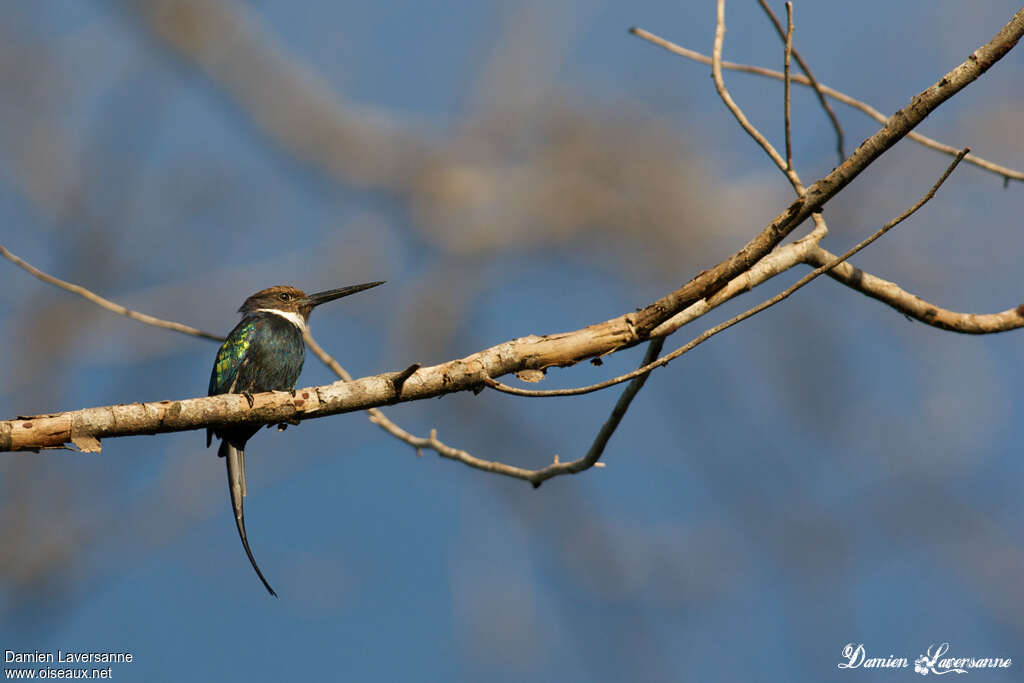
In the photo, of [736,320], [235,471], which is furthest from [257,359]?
[736,320]

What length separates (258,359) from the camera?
4449mm

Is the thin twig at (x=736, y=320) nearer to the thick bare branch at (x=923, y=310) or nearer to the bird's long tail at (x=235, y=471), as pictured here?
the thick bare branch at (x=923, y=310)

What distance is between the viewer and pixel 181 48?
18.4 feet

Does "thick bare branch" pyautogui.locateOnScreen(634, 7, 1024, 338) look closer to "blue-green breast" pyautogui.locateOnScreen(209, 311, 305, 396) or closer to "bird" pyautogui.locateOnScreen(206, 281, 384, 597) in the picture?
"bird" pyautogui.locateOnScreen(206, 281, 384, 597)

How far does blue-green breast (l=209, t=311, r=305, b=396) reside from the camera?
4.44 meters

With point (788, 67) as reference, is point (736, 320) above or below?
below

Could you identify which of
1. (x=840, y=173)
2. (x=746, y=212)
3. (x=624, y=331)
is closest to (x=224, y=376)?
(x=624, y=331)

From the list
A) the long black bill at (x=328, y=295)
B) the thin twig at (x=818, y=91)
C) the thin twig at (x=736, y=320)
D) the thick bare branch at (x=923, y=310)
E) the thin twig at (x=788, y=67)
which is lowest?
the thin twig at (x=736, y=320)

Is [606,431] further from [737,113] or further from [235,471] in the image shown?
[235,471]

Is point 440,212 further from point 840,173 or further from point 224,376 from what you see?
point 840,173

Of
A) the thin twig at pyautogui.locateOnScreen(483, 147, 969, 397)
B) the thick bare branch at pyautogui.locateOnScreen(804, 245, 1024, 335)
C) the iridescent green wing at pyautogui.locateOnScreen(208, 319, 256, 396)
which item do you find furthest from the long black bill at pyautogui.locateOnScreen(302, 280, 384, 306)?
the thick bare branch at pyautogui.locateOnScreen(804, 245, 1024, 335)

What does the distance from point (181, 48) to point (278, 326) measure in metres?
2.21

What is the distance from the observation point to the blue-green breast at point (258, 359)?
4441 mm

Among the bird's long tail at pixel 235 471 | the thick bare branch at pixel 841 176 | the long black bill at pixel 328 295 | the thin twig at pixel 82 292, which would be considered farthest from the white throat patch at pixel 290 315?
the thick bare branch at pixel 841 176
